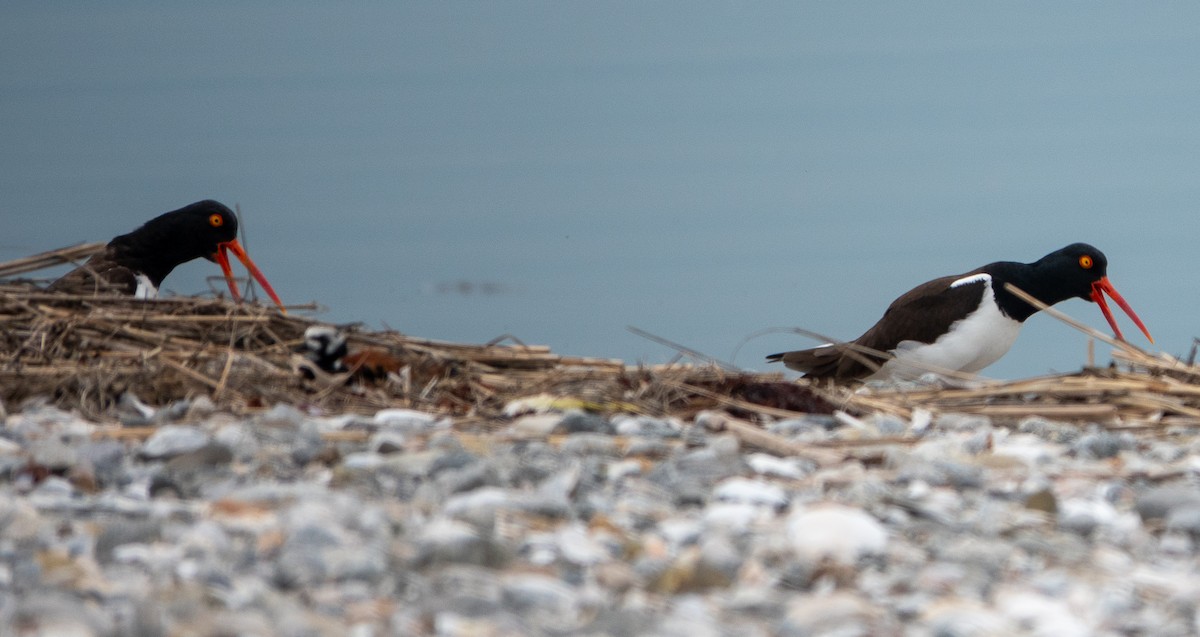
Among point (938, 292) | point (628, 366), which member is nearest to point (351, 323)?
point (628, 366)

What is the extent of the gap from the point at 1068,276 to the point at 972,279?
1066 millimetres

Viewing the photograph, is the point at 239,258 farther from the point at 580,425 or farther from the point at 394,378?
the point at 580,425

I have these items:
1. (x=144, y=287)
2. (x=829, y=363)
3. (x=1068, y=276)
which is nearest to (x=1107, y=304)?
(x=1068, y=276)

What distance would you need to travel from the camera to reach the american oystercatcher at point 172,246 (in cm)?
887

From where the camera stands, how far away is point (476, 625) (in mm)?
2424

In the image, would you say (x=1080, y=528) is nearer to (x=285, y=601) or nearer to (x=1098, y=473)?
(x=1098, y=473)

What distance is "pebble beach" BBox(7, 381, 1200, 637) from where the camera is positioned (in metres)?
2.51

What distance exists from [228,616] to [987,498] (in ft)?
6.70

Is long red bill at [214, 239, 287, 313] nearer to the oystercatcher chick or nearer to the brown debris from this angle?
the brown debris

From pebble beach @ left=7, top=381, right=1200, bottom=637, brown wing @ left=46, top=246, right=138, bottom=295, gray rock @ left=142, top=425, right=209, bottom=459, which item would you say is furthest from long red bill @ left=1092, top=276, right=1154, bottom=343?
gray rock @ left=142, top=425, right=209, bottom=459

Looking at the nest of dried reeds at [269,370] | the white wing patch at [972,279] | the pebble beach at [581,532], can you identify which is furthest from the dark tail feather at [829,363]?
the pebble beach at [581,532]

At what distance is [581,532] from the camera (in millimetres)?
3016

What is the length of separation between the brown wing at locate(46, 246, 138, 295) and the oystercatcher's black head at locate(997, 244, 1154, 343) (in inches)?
245

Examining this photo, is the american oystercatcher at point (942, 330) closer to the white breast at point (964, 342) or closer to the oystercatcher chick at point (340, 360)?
the white breast at point (964, 342)
